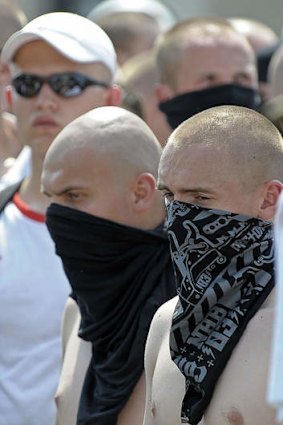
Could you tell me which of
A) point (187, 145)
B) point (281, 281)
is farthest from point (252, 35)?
point (281, 281)

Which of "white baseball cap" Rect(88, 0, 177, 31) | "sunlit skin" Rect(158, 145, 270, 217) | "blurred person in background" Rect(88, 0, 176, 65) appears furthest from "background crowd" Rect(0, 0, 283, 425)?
"white baseball cap" Rect(88, 0, 177, 31)

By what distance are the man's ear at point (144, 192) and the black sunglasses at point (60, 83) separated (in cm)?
138

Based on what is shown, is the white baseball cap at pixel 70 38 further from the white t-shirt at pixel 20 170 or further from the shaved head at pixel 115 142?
the shaved head at pixel 115 142

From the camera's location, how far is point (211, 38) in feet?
25.9

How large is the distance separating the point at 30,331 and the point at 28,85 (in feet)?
4.07

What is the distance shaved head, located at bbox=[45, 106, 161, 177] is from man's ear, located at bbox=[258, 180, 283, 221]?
1140 mm

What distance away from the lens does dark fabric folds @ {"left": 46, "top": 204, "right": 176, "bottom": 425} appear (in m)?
5.31

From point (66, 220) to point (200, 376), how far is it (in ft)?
4.24

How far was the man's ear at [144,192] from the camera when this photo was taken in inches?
217

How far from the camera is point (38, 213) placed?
21.8 feet

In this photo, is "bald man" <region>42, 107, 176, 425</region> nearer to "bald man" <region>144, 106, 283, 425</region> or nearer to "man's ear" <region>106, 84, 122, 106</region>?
"bald man" <region>144, 106, 283, 425</region>

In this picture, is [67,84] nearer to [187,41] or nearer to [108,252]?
[187,41]

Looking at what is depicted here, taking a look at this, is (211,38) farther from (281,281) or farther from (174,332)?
(281,281)

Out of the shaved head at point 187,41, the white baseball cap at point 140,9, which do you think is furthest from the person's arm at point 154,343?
the white baseball cap at point 140,9
